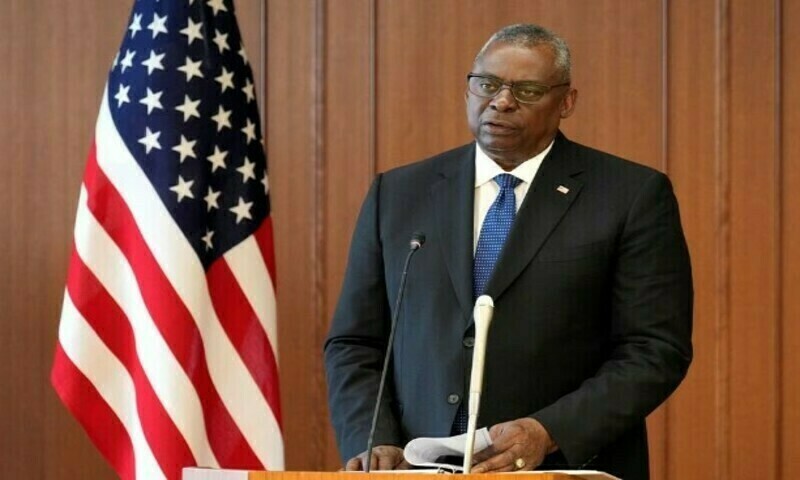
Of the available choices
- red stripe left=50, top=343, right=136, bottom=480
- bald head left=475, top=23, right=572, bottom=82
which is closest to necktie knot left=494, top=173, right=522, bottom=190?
bald head left=475, top=23, right=572, bottom=82

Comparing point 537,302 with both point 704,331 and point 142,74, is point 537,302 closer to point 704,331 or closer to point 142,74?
point 142,74

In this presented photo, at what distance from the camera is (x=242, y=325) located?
14.0ft

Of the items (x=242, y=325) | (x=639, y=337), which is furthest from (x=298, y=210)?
(x=639, y=337)

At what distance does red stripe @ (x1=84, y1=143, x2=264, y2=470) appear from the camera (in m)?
4.16

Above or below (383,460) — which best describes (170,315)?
above

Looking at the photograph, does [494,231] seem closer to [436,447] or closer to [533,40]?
[533,40]

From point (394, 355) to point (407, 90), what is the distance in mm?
1989

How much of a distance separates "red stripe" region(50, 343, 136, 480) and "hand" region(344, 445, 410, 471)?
1206mm

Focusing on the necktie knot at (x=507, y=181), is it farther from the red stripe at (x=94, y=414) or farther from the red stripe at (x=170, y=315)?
the red stripe at (x=94, y=414)

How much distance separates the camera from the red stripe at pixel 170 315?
13.6 feet

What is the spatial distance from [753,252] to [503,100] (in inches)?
80.6

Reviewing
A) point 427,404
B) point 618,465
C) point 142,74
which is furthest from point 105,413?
point 618,465

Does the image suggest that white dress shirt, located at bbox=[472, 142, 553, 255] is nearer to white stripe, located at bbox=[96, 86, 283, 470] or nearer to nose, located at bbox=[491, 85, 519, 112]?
nose, located at bbox=[491, 85, 519, 112]

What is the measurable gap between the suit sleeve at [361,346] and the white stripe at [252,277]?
735 millimetres
